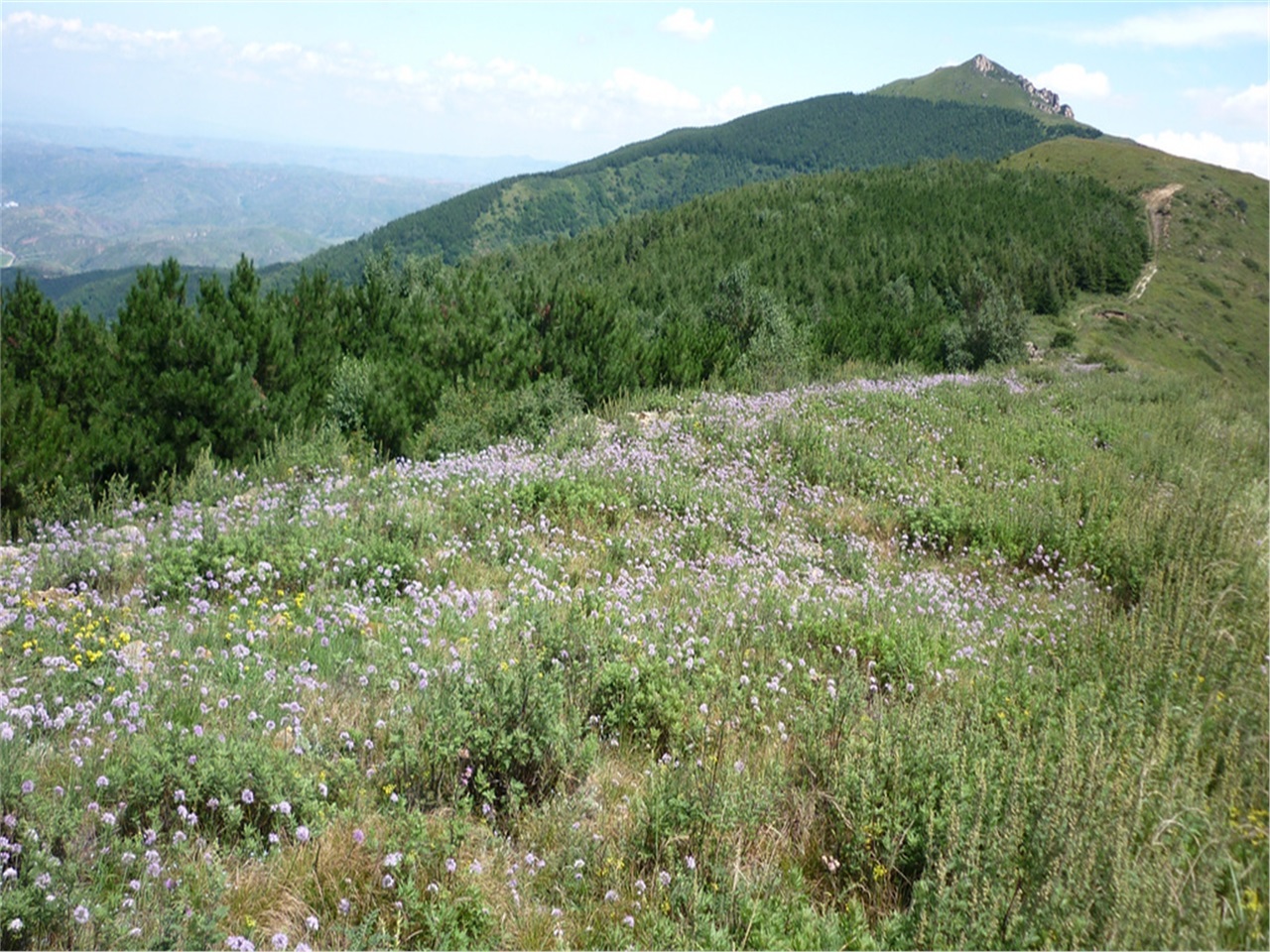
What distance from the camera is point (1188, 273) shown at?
61.8m

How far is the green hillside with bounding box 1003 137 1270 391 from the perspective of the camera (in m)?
45.9

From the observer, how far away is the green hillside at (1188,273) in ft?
151

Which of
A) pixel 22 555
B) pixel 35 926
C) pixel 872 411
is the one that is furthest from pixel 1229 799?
pixel 872 411

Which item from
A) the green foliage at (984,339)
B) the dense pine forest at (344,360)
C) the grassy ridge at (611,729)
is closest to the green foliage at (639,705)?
the grassy ridge at (611,729)

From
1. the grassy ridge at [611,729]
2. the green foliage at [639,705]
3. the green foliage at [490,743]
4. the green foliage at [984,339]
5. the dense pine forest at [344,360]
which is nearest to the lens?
the grassy ridge at [611,729]

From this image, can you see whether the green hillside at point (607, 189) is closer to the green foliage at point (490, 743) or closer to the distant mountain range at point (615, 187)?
the distant mountain range at point (615, 187)

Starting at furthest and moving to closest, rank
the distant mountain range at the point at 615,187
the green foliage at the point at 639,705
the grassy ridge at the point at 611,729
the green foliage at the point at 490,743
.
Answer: the distant mountain range at the point at 615,187 → the green foliage at the point at 639,705 → the green foliage at the point at 490,743 → the grassy ridge at the point at 611,729

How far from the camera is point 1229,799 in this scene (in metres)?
2.99

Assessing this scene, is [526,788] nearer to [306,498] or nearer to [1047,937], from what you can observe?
[1047,937]

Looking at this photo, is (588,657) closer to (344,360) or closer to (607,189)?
(344,360)

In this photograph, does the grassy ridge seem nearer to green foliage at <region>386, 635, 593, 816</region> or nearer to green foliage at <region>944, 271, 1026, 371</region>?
green foliage at <region>386, 635, 593, 816</region>

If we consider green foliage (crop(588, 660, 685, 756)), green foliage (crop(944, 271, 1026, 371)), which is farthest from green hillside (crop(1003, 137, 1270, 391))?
green foliage (crop(588, 660, 685, 756))

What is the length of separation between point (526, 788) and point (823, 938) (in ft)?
4.55

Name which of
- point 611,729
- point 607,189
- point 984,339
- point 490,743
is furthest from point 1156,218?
point 607,189
